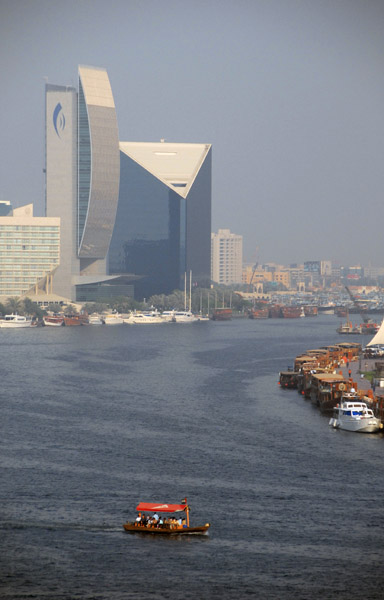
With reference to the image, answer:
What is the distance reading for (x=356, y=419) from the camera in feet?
260

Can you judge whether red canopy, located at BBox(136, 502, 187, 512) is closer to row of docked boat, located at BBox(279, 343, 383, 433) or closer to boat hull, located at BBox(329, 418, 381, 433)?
boat hull, located at BBox(329, 418, 381, 433)

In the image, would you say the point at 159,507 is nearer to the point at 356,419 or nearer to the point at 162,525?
the point at 162,525

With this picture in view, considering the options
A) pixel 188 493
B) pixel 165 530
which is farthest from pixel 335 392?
pixel 165 530

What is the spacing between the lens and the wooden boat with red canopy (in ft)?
176

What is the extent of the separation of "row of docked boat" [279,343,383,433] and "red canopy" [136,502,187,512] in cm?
2750

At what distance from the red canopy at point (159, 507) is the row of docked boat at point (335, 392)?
27500 millimetres

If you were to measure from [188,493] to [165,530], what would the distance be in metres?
6.36

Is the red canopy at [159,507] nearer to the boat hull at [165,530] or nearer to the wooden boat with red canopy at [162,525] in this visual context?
the wooden boat with red canopy at [162,525]

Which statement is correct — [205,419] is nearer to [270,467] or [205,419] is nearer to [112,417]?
[112,417]

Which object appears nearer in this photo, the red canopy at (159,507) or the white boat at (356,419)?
the red canopy at (159,507)

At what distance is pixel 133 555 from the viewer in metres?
50.9

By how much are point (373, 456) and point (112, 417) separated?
24.2 metres

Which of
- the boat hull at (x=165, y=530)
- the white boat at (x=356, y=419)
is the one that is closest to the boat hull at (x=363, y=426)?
the white boat at (x=356, y=419)

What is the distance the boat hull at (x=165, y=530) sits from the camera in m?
53.4
